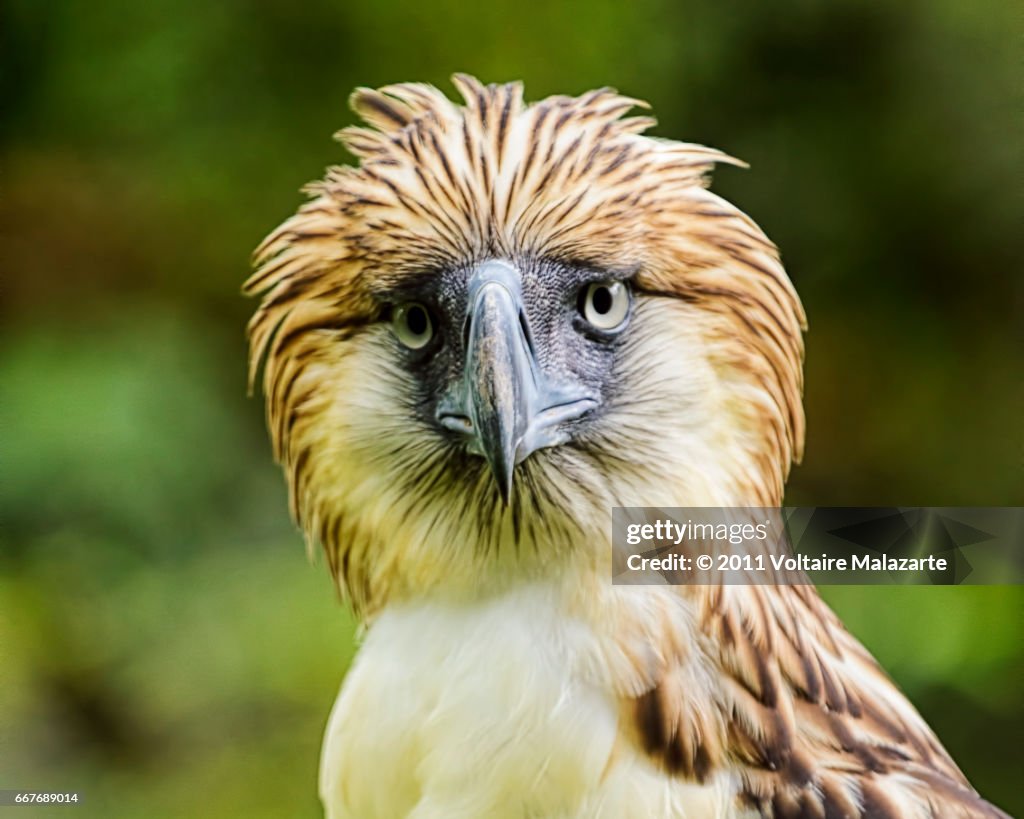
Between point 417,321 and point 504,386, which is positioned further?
point 417,321

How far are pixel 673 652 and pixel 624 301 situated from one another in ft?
0.88

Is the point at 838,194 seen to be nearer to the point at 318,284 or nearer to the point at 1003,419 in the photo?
the point at 1003,419

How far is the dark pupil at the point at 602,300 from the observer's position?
94 cm

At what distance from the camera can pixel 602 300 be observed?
37.2 inches

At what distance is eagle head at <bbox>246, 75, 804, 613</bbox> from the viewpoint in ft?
3.03

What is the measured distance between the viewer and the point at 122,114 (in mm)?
1808

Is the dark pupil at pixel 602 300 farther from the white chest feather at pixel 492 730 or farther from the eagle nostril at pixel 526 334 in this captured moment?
the white chest feather at pixel 492 730

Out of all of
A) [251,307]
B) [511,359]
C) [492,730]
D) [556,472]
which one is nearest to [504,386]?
[511,359]

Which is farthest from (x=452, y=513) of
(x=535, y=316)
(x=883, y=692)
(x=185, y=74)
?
(x=185, y=74)

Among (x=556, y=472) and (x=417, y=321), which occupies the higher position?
(x=417, y=321)

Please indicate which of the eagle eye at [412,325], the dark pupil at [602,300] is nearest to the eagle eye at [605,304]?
the dark pupil at [602,300]

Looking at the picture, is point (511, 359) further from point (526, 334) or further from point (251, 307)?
point (251, 307)

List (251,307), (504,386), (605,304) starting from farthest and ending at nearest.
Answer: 1. (251,307)
2. (605,304)
3. (504,386)

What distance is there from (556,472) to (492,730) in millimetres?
201
